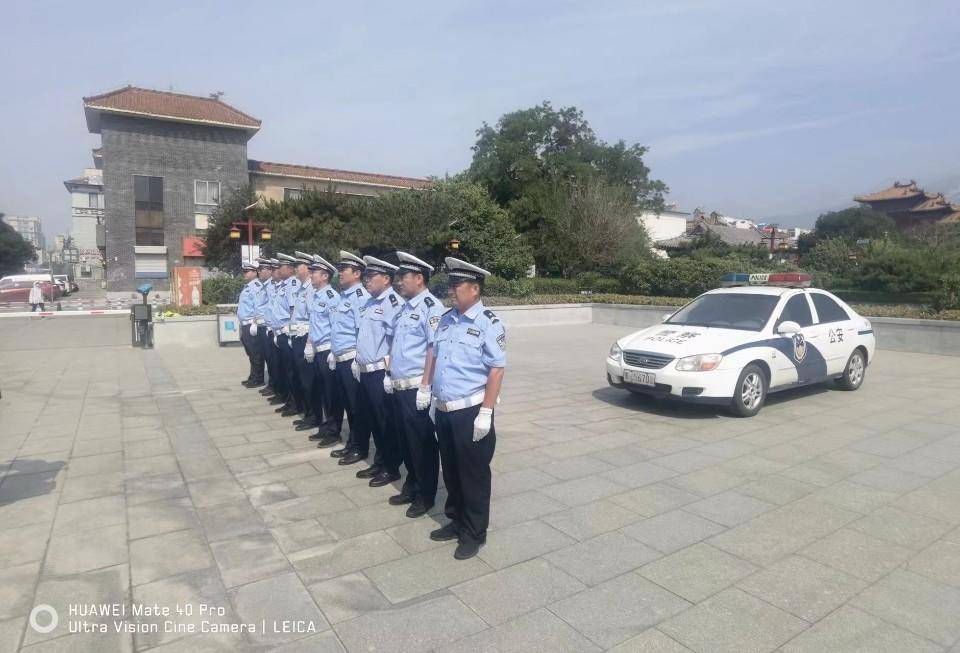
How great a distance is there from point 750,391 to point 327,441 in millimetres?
4828

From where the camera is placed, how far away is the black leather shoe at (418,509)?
449 centimetres

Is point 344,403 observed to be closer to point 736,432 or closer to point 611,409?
point 611,409

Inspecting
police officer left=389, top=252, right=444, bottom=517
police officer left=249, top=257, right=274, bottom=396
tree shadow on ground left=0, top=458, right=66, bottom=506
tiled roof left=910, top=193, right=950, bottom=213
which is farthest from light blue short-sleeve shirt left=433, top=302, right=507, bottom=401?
tiled roof left=910, top=193, right=950, bottom=213

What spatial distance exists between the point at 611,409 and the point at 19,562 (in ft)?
19.9

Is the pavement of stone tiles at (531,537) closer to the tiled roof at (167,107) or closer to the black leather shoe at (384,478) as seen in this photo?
the black leather shoe at (384,478)

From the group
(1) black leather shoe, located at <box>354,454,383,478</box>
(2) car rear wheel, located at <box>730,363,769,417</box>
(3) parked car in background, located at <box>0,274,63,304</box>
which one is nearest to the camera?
(1) black leather shoe, located at <box>354,454,383,478</box>

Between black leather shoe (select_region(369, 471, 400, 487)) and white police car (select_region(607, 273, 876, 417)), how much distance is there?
349cm

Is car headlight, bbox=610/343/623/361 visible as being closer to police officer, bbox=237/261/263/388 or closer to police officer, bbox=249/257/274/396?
police officer, bbox=249/257/274/396

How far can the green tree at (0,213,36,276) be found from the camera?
197ft

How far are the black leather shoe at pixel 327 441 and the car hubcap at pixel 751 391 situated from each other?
179 inches

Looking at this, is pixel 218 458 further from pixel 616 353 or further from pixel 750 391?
pixel 750 391

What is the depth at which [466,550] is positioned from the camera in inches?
152

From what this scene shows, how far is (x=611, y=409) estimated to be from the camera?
7.92m

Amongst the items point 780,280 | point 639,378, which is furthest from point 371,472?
point 780,280
